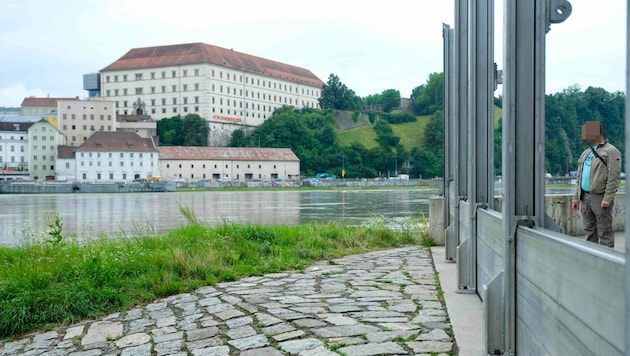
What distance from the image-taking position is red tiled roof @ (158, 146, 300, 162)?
105 meters

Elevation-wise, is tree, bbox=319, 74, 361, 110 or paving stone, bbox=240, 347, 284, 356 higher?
tree, bbox=319, 74, 361, 110

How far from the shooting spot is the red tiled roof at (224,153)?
344ft

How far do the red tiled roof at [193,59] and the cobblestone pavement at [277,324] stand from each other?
126104 mm

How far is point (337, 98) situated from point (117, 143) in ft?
193

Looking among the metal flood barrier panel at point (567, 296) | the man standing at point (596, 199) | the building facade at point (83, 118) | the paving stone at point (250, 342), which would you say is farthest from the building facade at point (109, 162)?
the metal flood barrier panel at point (567, 296)

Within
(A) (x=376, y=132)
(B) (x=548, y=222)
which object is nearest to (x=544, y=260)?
(B) (x=548, y=222)

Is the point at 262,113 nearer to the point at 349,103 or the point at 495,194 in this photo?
the point at 349,103

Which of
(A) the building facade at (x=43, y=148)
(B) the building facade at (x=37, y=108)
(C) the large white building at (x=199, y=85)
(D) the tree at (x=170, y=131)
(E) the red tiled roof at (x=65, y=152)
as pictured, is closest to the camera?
(E) the red tiled roof at (x=65, y=152)

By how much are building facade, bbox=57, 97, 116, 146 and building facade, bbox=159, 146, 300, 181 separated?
66.4 ft

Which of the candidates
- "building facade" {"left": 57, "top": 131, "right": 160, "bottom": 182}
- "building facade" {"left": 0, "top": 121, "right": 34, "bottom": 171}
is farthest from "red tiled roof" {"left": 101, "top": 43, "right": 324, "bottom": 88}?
"building facade" {"left": 57, "top": 131, "right": 160, "bottom": 182}

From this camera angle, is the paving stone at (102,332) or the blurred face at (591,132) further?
the paving stone at (102,332)

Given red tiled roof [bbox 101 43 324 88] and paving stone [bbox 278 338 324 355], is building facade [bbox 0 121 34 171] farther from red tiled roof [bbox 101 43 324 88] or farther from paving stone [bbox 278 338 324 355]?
paving stone [bbox 278 338 324 355]

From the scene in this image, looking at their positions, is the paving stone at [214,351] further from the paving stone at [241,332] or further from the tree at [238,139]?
the tree at [238,139]

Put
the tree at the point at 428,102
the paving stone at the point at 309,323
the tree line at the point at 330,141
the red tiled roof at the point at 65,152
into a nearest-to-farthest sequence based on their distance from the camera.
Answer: the paving stone at the point at 309,323 → the red tiled roof at the point at 65,152 → the tree line at the point at 330,141 → the tree at the point at 428,102
